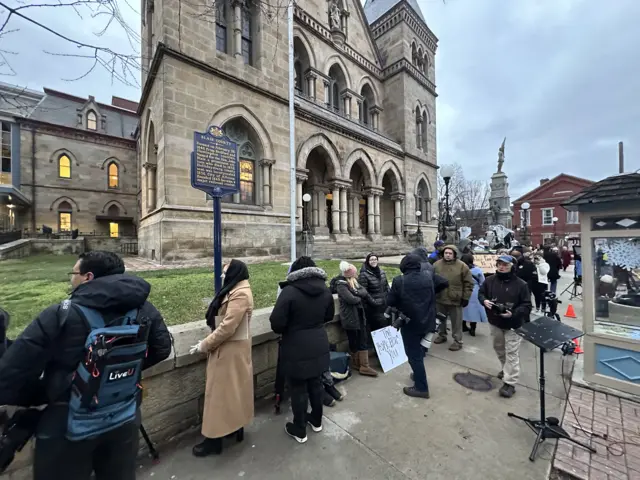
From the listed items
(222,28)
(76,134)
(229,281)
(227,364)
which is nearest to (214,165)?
(229,281)

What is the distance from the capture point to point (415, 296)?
146 inches

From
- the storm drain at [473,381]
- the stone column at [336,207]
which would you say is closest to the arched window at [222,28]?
the stone column at [336,207]

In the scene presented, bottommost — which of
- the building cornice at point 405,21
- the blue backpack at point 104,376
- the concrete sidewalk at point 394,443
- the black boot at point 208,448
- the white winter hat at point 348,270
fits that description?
the concrete sidewalk at point 394,443

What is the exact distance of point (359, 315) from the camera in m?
4.41

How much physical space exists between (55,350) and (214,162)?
12.1 ft

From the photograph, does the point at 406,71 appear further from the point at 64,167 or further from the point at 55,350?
the point at 64,167

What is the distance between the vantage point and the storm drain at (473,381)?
12.7 ft

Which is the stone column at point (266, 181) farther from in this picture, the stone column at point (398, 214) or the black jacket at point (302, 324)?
the stone column at point (398, 214)

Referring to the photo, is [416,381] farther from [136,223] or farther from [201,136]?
[136,223]

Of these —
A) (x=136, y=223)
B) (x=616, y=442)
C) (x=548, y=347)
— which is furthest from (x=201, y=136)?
(x=136, y=223)

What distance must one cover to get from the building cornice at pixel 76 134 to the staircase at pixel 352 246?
2465cm

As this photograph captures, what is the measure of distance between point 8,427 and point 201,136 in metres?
4.18

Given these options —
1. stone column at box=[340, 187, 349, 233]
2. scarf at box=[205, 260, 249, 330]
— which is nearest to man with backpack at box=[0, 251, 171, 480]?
scarf at box=[205, 260, 249, 330]

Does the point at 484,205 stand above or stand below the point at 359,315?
above
